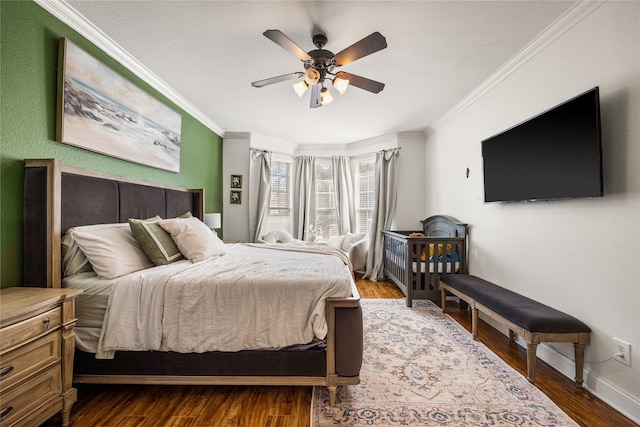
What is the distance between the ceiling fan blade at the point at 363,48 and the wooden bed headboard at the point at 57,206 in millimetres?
1968

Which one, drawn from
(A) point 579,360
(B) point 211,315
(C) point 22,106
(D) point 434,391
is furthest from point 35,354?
(A) point 579,360

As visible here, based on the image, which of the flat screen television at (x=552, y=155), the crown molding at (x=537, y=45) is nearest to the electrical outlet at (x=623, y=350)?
→ the flat screen television at (x=552, y=155)

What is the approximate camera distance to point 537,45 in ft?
7.08

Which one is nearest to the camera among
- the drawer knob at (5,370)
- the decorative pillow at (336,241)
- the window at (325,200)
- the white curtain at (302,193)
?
the drawer knob at (5,370)

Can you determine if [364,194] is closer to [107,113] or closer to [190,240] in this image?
[190,240]

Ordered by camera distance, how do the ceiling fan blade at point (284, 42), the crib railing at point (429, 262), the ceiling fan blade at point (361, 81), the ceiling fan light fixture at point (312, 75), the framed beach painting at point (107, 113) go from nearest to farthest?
1. the ceiling fan blade at point (284, 42)
2. the framed beach painting at point (107, 113)
3. the ceiling fan light fixture at point (312, 75)
4. the ceiling fan blade at point (361, 81)
5. the crib railing at point (429, 262)

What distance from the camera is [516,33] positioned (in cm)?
206

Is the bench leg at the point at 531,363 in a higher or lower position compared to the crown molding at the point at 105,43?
lower

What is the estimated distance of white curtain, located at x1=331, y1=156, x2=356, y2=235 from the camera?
5.40 metres

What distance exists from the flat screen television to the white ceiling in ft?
2.22

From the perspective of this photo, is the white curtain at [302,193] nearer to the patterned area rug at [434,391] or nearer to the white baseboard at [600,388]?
the patterned area rug at [434,391]

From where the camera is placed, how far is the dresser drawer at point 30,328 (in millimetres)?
1153

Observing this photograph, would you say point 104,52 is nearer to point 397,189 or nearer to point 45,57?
point 45,57

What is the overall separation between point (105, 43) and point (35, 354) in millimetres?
2231
